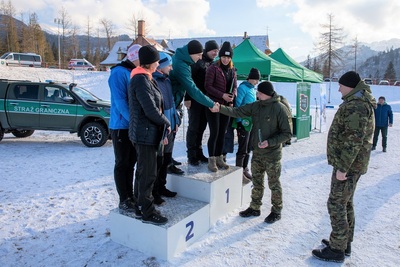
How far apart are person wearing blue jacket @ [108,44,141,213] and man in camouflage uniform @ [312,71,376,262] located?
2088 mm

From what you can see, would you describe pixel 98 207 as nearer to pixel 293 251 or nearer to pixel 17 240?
pixel 17 240

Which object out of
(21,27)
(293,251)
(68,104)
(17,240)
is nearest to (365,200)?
(293,251)

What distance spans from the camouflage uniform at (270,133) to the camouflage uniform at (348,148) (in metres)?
0.75

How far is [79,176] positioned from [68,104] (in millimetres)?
3344

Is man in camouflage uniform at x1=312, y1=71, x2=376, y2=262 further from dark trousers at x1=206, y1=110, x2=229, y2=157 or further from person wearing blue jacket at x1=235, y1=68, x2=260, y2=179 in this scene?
person wearing blue jacket at x1=235, y1=68, x2=260, y2=179

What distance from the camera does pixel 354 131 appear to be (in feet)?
8.98

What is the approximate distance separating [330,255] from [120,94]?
2.72 metres

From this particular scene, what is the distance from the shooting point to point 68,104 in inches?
326

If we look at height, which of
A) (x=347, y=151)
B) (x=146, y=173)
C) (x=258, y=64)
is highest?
(x=258, y=64)

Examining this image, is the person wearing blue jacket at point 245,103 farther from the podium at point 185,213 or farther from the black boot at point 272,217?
the black boot at point 272,217

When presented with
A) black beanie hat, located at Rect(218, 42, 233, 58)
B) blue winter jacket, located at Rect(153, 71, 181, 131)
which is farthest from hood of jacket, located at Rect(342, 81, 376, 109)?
blue winter jacket, located at Rect(153, 71, 181, 131)

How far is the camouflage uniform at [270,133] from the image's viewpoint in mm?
3674

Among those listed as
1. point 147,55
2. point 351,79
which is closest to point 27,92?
point 147,55

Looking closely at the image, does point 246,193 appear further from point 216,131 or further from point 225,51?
point 225,51
